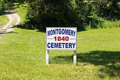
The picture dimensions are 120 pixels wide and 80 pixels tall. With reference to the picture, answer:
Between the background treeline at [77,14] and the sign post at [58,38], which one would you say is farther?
the background treeline at [77,14]

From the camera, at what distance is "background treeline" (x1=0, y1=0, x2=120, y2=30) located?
28.3 meters

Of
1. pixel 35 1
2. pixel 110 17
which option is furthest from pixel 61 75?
pixel 110 17

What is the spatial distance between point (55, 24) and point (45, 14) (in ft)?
14.6

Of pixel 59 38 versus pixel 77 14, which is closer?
pixel 59 38

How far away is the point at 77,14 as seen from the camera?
34.2 meters

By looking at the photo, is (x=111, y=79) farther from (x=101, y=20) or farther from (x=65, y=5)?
(x=101, y=20)

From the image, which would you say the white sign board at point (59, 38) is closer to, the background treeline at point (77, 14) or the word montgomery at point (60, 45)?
the word montgomery at point (60, 45)

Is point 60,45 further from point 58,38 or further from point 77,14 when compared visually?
point 77,14

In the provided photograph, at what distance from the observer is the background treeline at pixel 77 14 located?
28266 mm

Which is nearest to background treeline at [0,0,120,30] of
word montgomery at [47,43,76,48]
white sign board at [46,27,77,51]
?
white sign board at [46,27,77,51]

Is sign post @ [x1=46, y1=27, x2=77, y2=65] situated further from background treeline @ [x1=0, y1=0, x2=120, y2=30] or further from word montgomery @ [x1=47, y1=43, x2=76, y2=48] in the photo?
background treeline @ [x1=0, y1=0, x2=120, y2=30]

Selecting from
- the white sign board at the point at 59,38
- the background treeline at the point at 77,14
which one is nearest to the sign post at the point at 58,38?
the white sign board at the point at 59,38

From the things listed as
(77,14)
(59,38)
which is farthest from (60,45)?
(77,14)

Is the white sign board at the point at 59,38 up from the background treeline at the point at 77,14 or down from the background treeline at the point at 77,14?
up
